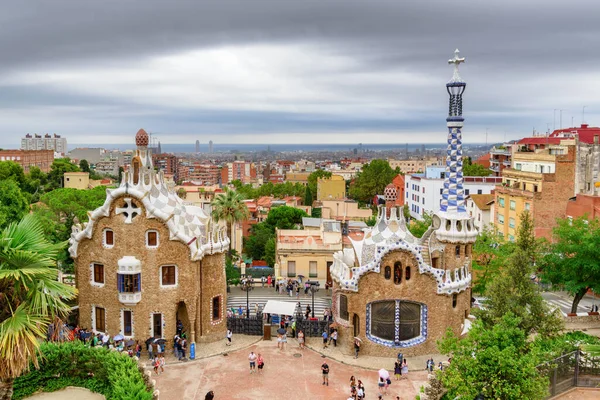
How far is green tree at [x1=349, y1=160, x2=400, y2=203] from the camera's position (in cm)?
11312

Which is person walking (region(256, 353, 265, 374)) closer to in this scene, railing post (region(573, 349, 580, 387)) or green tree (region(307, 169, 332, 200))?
railing post (region(573, 349, 580, 387))

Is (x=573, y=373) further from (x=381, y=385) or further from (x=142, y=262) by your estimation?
(x=142, y=262)

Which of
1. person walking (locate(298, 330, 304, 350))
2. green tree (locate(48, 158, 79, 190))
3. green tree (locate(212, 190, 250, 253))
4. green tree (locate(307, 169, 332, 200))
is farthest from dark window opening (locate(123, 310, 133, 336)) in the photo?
green tree (locate(307, 169, 332, 200))

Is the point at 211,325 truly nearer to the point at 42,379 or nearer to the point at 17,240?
the point at 42,379

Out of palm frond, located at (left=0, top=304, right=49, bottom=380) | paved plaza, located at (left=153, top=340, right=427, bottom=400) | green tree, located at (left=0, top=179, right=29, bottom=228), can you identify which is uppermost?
green tree, located at (left=0, top=179, right=29, bottom=228)

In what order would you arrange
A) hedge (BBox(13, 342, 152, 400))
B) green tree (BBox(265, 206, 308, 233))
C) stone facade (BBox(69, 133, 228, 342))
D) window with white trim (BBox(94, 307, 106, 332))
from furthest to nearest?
green tree (BBox(265, 206, 308, 233))
window with white trim (BBox(94, 307, 106, 332))
stone facade (BBox(69, 133, 228, 342))
hedge (BBox(13, 342, 152, 400))

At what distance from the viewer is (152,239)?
31.8 meters

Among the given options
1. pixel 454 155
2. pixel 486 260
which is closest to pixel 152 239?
pixel 454 155

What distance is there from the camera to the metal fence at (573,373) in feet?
77.9

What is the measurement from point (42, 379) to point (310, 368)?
43.7 feet

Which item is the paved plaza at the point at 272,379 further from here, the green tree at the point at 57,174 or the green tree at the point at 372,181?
the green tree at the point at 57,174

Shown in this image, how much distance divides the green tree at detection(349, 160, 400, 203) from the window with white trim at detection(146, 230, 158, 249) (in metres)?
84.5

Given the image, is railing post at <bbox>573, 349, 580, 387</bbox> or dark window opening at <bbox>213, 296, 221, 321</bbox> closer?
railing post at <bbox>573, 349, 580, 387</bbox>

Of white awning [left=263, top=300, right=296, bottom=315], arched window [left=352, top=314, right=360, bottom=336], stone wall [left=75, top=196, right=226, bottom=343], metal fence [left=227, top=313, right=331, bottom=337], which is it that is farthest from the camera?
metal fence [left=227, top=313, right=331, bottom=337]
